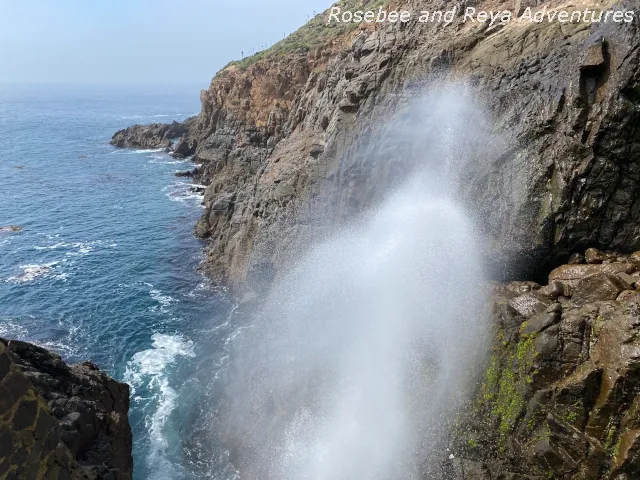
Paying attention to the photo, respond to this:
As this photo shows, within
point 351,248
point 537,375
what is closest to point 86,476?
point 537,375

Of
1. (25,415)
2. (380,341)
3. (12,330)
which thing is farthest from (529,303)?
(12,330)

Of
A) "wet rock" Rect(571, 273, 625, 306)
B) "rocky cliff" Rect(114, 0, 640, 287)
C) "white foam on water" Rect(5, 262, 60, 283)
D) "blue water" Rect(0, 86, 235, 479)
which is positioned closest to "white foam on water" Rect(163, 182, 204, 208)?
"blue water" Rect(0, 86, 235, 479)

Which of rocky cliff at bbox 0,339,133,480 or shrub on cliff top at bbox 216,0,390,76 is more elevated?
shrub on cliff top at bbox 216,0,390,76

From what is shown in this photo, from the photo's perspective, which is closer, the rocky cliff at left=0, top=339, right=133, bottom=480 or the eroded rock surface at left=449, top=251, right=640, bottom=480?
the rocky cliff at left=0, top=339, right=133, bottom=480

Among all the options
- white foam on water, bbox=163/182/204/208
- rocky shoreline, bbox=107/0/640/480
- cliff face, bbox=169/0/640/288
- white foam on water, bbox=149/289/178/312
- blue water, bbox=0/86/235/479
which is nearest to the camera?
rocky shoreline, bbox=107/0/640/480

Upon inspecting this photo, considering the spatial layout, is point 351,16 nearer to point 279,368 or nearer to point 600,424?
point 279,368

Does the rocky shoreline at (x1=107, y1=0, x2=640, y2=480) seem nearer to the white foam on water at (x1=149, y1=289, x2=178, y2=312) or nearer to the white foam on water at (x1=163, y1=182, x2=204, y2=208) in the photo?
the white foam on water at (x1=149, y1=289, x2=178, y2=312)

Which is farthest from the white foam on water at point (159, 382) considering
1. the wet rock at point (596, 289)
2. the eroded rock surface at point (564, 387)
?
the wet rock at point (596, 289)
